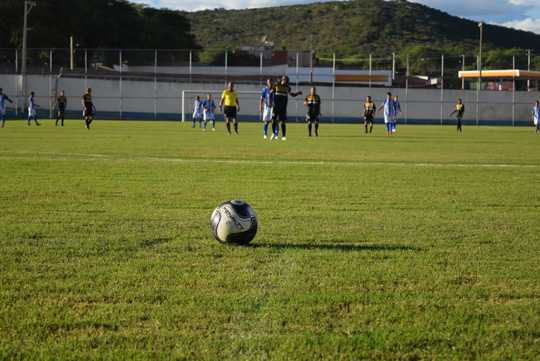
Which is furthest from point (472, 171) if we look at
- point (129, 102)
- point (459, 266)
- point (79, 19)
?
point (79, 19)

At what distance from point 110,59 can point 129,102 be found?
3974 mm

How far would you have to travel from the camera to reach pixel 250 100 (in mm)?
54312

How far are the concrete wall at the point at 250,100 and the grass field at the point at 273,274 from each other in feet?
147

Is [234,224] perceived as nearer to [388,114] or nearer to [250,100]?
[388,114]

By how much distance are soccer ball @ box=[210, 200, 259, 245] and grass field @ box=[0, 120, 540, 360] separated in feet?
0.30

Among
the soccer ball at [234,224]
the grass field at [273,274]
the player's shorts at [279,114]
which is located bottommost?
the grass field at [273,274]

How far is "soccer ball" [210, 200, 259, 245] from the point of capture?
4.82 m

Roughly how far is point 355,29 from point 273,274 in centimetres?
14573

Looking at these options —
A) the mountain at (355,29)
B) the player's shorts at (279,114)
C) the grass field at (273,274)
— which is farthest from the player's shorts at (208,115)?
the mountain at (355,29)

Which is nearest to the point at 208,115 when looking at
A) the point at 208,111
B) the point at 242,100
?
the point at 208,111

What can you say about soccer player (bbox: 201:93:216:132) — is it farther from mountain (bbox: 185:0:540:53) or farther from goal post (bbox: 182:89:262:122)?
mountain (bbox: 185:0:540:53)

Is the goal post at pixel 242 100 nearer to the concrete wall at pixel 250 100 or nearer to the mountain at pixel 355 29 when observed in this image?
the concrete wall at pixel 250 100

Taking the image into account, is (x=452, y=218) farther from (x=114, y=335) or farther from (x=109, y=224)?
(x=114, y=335)

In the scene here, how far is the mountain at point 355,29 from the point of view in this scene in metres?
141
